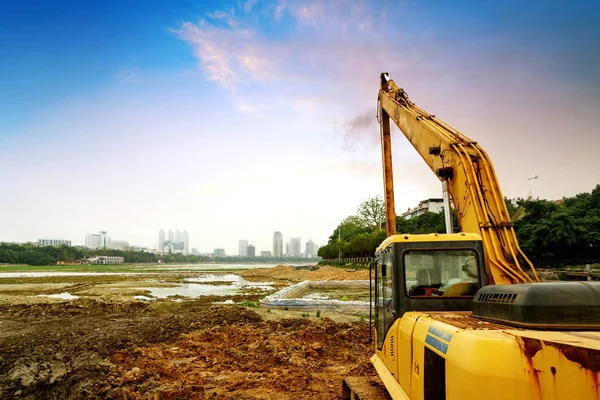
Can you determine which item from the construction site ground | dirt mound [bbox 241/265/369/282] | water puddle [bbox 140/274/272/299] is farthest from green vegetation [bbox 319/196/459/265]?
the construction site ground

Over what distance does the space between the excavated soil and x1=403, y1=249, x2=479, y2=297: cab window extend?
Result: 3569 millimetres

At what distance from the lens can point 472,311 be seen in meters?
3.84

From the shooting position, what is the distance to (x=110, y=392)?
7164mm

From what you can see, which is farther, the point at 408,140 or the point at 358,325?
the point at 358,325

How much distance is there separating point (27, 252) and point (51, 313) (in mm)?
124442

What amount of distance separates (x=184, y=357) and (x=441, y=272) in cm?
728

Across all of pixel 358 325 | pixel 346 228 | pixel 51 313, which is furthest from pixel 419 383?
pixel 346 228

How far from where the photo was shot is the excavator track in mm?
4688

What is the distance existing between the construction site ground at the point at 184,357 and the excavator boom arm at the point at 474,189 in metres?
3.52

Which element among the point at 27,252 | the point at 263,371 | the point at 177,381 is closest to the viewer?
the point at 177,381

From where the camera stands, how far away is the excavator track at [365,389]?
185 inches

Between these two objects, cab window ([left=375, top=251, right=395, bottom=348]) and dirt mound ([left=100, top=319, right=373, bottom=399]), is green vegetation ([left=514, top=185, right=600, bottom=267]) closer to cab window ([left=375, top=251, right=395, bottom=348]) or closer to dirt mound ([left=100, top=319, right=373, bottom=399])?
dirt mound ([left=100, top=319, right=373, bottom=399])

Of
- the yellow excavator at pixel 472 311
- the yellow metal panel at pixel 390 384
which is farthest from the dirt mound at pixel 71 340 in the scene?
the yellow excavator at pixel 472 311

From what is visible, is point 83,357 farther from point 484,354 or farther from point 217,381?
point 484,354
